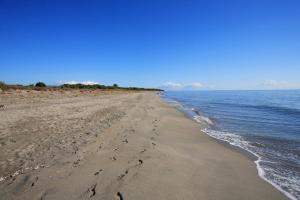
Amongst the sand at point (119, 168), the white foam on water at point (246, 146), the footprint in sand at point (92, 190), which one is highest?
the footprint in sand at point (92, 190)

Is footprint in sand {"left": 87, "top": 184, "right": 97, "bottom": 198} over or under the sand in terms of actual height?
over

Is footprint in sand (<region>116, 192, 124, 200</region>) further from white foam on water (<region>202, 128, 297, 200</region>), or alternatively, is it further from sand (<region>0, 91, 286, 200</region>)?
white foam on water (<region>202, 128, 297, 200</region>)

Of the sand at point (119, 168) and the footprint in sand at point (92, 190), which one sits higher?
the footprint in sand at point (92, 190)

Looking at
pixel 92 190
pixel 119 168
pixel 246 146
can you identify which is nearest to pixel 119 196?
pixel 92 190

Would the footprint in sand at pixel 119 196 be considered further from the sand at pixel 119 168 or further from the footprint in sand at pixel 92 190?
the footprint in sand at pixel 92 190

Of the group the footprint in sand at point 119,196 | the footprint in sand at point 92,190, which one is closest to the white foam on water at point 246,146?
the footprint in sand at point 119,196

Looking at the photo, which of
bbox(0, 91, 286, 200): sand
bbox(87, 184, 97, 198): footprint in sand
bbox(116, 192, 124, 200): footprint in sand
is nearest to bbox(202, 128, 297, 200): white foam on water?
bbox(0, 91, 286, 200): sand

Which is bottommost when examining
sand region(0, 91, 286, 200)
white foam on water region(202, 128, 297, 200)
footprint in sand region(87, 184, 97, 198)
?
white foam on water region(202, 128, 297, 200)

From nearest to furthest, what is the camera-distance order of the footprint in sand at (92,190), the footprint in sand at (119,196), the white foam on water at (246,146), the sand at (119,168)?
the footprint in sand at (119,196) < the footprint in sand at (92,190) < the sand at (119,168) < the white foam on water at (246,146)

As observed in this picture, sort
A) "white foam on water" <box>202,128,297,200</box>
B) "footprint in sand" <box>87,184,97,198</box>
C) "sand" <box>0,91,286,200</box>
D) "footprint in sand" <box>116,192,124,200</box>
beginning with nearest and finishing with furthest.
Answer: "footprint in sand" <box>116,192,124,200</box> → "footprint in sand" <box>87,184,97,198</box> → "sand" <box>0,91,286,200</box> → "white foam on water" <box>202,128,297,200</box>

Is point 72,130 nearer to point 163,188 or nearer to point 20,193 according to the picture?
point 20,193

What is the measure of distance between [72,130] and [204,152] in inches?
249

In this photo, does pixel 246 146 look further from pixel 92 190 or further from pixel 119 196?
pixel 92 190

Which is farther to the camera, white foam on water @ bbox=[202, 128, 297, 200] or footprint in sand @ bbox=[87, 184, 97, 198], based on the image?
white foam on water @ bbox=[202, 128, 297, 200]
